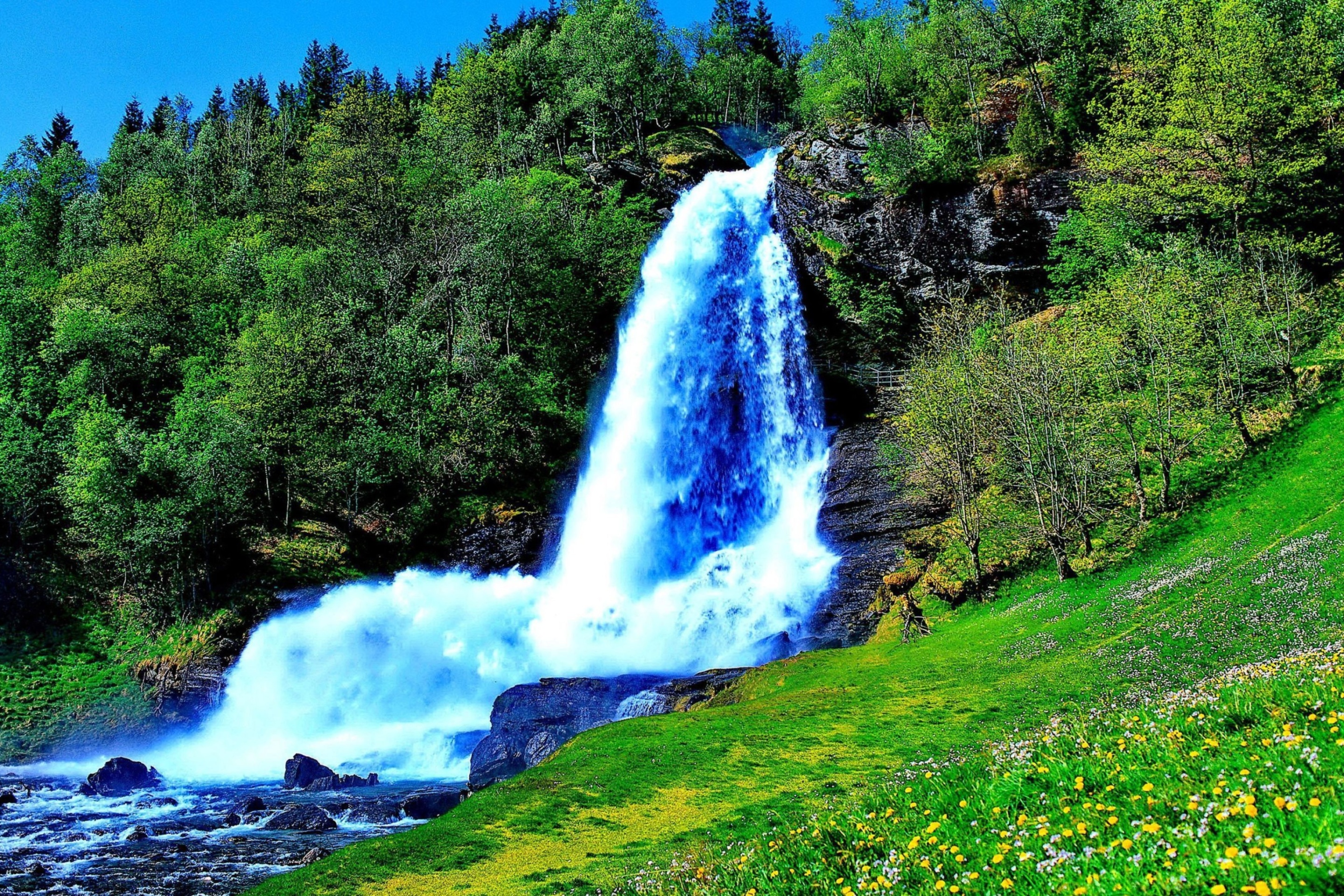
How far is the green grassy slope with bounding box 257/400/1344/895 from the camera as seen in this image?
11820mm

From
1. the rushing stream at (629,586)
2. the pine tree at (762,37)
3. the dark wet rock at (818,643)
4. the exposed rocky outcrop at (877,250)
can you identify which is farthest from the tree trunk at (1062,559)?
the pine tree at (762,37)

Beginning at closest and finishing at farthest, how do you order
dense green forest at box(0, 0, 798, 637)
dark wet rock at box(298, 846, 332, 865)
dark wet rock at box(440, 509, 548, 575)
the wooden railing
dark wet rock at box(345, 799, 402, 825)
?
1. dark wet rock at box(298, 846, 332, 865)
2. dark wet rock at box(345, 799, 402, 825)
3. dense green forest at box(0, 0, 798, 637)
4. dark wet rock at box(440, 509, 548, 575)
5. the wooden railing

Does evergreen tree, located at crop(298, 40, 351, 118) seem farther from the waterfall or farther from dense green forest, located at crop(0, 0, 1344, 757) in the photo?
the waterfall

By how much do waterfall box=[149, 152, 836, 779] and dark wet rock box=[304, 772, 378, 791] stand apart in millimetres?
2364

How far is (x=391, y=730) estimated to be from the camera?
33.9 m

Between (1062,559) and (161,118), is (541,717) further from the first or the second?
(161,118)

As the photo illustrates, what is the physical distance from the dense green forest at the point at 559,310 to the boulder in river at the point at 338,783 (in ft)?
48.6

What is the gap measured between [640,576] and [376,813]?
20.7 m

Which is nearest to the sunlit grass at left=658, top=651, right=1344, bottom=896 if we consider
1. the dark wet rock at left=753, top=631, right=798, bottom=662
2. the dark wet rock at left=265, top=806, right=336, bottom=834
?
the dark wet rock at left=265, top=806, right=336, bottom=834

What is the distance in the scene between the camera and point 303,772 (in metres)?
27.1

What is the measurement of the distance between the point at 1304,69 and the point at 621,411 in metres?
38.2

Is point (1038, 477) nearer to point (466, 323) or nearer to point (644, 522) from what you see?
point (644, 522)

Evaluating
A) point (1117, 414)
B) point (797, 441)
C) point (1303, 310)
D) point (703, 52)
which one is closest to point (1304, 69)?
point (1303, 310)

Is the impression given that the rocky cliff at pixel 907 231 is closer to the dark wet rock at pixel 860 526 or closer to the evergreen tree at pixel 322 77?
the dark wet rock at pixel 860 526
